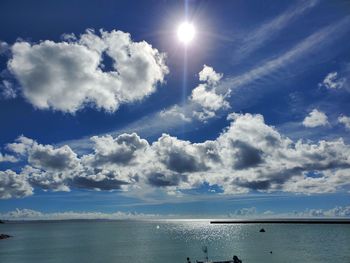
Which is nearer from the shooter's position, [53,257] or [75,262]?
[75,262]

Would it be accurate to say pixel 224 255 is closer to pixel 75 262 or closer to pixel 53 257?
pixel 75 262

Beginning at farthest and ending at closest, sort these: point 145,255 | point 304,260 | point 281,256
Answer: point 145,255 → point 281,256 → point 304,260

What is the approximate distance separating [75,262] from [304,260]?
57.9 m

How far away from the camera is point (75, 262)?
9425 cm

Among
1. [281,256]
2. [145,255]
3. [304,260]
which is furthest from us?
[145,255]

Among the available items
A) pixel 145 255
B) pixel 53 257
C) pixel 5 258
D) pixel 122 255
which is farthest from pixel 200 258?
pixel 5 258

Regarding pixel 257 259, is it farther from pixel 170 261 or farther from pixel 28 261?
pixel 28 261

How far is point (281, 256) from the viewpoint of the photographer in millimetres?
97750

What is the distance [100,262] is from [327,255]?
61225 millimetres

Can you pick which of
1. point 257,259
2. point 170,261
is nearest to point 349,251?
point 257,259

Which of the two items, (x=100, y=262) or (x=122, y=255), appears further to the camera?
(x=122, y=255)

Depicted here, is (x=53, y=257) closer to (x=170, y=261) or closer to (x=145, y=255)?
(x=145, y=255)

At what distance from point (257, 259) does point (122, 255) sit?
38.6 m

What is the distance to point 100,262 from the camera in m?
92.9
